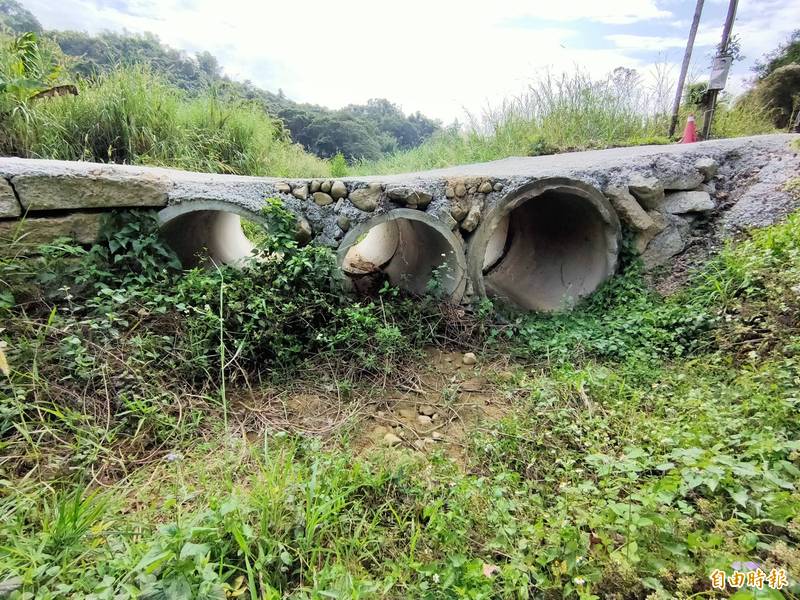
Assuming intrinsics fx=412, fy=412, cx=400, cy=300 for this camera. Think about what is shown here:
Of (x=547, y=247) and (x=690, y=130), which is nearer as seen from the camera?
(x=547, y=247)

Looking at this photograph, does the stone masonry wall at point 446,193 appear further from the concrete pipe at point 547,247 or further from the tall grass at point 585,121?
the tall grass at point 585,121

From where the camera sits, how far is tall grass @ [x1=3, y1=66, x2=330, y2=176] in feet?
16.6

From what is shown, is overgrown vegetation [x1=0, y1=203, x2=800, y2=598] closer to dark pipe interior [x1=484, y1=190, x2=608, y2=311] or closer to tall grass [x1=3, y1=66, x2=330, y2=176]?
dark pipe interior [x1=484, y1=190, x2=608, y2=311]

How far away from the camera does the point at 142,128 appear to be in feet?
18.6

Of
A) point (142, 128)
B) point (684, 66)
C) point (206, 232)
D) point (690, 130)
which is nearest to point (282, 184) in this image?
point (206, 232)

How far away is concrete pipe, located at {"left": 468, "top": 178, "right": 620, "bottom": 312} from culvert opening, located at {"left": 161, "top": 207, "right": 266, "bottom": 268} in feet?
6.55

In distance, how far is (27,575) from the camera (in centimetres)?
134

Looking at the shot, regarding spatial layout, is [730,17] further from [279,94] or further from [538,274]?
[279,94]

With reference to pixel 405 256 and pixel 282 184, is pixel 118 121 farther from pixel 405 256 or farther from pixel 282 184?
pixel 405 256

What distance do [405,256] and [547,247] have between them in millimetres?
1573

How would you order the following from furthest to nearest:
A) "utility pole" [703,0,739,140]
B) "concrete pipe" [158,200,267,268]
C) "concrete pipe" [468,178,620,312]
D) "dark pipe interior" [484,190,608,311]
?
"utility pole" [703,0,739,140] < "dark pipe interior" [484,190,608,311] < "concrete pipe" [468,178,620,312] < "concrete pipe" [158,200,267,268]

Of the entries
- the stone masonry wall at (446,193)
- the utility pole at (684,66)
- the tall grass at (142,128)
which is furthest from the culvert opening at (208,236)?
the utility pole at (684,66)

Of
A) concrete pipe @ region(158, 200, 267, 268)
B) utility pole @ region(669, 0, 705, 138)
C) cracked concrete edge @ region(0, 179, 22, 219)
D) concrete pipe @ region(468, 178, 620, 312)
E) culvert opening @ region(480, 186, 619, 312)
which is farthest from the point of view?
utility pole @ region(669, 0, 705, 138)

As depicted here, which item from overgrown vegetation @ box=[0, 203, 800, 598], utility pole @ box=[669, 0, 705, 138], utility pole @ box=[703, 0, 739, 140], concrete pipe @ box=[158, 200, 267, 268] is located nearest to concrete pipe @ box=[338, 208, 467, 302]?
overgrown vegetation @ box=[0, 203, 800, 598]
